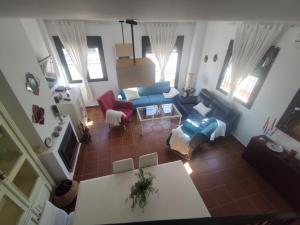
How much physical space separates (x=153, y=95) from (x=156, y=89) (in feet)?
0.80

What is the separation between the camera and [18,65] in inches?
78.0

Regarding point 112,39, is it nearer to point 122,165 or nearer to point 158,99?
point 158,99

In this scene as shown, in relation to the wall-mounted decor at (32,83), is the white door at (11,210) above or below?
below

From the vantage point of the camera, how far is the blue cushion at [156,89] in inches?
203

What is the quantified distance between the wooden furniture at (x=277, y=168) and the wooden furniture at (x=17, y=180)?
3.90 meters

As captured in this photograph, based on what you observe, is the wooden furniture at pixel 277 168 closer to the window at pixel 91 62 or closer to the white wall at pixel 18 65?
the white wall at pixel 18 65

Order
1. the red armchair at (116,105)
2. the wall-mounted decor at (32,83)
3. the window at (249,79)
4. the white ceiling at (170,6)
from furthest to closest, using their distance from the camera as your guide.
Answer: the red armchair at (116,105) < the window at (249,79) < the wall-mounted decor at (32,83) < the white ceiling at (170,6)

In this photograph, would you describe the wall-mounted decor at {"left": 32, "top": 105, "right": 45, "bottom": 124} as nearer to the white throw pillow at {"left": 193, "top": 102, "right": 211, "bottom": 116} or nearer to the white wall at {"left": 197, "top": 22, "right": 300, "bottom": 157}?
the white throw pillow at {"left": 193, "top": 102, "right": 211, "bottom": 116}

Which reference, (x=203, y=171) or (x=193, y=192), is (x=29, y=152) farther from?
(x=203, y=171)

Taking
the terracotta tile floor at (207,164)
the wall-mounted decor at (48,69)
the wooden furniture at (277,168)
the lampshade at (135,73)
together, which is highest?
the lampshade at (135,73)

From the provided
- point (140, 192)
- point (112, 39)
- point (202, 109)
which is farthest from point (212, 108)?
point (112, 39)

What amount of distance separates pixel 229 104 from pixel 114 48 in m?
3.79

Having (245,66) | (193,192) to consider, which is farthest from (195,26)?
(193,192)

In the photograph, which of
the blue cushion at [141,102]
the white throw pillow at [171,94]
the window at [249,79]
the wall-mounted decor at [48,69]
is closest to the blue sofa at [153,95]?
the blue cushion at [141,102]
